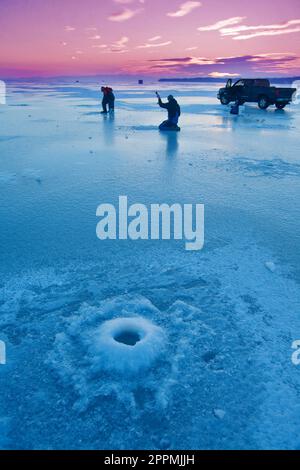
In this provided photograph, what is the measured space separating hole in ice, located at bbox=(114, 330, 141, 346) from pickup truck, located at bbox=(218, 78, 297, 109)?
20905 mm

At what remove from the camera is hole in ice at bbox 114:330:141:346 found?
10.1 feet

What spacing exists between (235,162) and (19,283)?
261 inches

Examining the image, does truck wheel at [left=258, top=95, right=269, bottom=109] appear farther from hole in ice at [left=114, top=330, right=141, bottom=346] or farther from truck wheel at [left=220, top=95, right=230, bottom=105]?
hole in ice at [left=114, top=330, right=141, bottom=346]

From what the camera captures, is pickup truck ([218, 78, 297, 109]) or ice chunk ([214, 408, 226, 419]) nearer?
ice chunk ([214, 408, 226, 419])

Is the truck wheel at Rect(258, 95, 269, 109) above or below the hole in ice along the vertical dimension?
above

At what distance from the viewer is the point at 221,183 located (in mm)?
7164

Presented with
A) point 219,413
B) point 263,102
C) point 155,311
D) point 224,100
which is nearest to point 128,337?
point 155,311

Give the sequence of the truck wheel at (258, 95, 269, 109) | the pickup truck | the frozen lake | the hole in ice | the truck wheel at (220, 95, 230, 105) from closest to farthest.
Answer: the frozen lake, the hole in ice, the pickup truck, the truck wheel at (258, 95, 269, 109), the truck wheel at (220, 95, 230, 105)

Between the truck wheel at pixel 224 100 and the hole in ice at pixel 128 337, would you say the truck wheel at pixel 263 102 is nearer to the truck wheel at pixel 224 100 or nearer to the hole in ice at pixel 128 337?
the truck wheel at pixel 224 100

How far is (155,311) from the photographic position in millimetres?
3432

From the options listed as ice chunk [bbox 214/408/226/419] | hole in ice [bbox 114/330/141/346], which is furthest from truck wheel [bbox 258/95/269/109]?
ice chunk [bbox 214/408/226/419]
